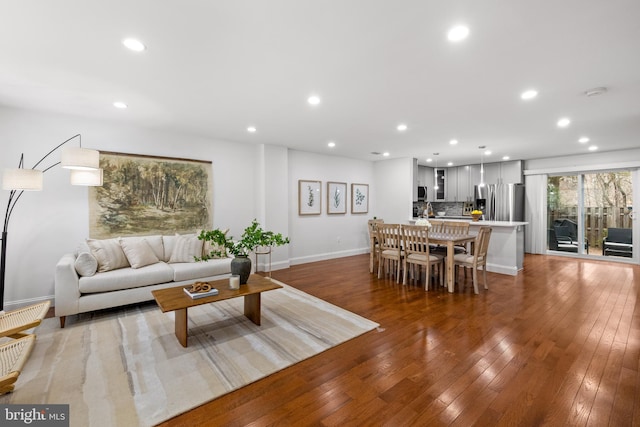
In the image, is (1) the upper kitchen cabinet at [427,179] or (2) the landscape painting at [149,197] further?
(1) the upper kitchen cabinet at [427,179]

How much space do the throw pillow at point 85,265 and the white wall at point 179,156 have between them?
101cm

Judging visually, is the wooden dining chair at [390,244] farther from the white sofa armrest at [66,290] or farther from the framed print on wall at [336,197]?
the white sofa armrest at [66,290]

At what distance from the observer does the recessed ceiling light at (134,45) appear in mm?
2162

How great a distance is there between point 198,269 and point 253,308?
1.30 meters

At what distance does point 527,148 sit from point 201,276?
682cm

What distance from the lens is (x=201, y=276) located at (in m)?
4.00

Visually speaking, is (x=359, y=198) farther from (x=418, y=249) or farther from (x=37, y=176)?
(x=37, y=176)

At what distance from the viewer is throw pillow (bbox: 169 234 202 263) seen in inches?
164

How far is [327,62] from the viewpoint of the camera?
248 centimetres

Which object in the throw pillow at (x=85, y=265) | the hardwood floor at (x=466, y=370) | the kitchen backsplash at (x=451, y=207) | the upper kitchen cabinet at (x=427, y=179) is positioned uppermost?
the upper kitchen cabinet at (x=427, y=179)

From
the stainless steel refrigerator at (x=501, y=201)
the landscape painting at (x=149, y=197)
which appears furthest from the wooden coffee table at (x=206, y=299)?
the stainless steel refrigerator at (x=501, y=201)

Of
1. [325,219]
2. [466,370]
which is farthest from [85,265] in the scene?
[325,219]

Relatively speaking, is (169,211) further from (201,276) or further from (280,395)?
(280,395)

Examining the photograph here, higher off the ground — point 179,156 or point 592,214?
point 179,156
